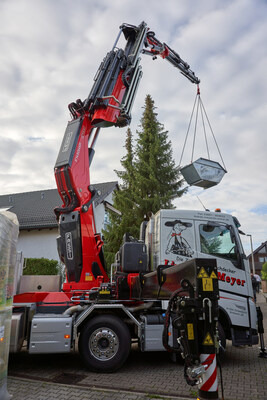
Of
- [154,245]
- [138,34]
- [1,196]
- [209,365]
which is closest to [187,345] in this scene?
[209,365]

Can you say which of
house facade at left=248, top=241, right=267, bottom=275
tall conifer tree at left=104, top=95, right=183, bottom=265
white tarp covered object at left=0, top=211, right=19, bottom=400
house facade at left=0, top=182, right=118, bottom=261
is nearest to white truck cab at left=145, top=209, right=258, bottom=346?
white tarp covered object at left=0, top=211, right=19, bottom=400

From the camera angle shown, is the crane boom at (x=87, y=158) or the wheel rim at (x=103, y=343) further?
the crane boom at (x=87, y=158)

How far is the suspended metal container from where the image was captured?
7.04m

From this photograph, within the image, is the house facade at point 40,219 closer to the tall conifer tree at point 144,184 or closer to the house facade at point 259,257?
the tall conifer tree at point 144,184

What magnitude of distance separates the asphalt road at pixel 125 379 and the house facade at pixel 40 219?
10.9m

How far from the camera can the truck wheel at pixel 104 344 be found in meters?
5.36

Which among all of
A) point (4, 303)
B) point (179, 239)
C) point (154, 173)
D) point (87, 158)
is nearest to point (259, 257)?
point (154, 173)

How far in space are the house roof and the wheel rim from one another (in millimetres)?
12492

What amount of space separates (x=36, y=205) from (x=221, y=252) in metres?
18.0

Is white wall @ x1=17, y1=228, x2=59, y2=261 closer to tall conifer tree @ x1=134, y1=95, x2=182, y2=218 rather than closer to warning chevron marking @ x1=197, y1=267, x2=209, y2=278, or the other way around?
tall conifer tree @ x1=134, y1=95, x2=182, y2=218

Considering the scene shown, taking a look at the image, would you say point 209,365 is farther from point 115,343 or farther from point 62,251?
point 62,251

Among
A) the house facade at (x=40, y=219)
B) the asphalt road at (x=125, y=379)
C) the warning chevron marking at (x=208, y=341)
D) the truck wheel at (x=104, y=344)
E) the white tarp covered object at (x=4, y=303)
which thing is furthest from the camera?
the house facade at (x=40, y=219)

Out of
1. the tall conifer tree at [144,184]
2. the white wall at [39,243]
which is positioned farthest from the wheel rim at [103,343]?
the white wall at [39,243]

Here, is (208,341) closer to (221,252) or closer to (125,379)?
(125,379)
